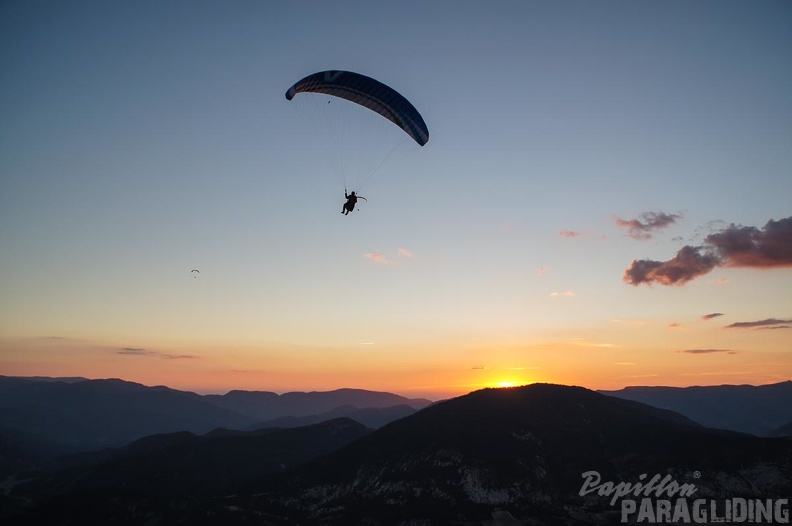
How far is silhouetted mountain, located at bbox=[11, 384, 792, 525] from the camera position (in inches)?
2913

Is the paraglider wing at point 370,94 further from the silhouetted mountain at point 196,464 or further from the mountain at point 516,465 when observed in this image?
the silhouetted mountain at point 196,464

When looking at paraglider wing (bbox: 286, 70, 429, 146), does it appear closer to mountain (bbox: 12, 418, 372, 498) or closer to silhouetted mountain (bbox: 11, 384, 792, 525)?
silhouetted mountain (bbox: 11, 384, 792, 525)

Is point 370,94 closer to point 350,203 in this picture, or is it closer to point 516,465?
point 350,203

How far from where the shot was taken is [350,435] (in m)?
155

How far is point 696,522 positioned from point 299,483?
68174mm

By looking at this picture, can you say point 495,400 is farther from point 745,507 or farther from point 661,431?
point 745,507

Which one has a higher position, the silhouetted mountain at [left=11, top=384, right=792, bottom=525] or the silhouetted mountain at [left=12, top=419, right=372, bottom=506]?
the silhouetted mountain at [left=11, top=384, right=792, bottom=525]

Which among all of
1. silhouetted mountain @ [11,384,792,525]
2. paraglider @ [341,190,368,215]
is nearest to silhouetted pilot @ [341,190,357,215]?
paraglider @ [341,190,368,215]

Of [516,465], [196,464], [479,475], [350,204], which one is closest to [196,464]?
[196,464]

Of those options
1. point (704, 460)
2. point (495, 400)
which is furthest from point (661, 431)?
point (495, 400)

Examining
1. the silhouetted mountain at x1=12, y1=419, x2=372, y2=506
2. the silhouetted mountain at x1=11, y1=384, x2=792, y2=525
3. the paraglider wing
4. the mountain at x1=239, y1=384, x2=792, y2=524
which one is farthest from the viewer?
the silhouetted mountain at x1=12, y1=419, x2=372, y2=506

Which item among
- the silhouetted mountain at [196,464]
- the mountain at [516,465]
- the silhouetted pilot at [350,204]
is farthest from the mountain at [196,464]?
the silhouetted pilot at [350,204]

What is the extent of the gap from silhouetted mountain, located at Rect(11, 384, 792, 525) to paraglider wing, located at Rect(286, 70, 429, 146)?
56.1 metres

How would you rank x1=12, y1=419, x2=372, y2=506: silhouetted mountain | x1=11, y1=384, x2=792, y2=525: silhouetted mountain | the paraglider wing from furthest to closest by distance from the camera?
x1=12, y1=419, x2=372, y2=506: silhouetted mountain → x1=11, y1=384, x2=792, y2=525: silhouetted mountain → the paraglider wing
